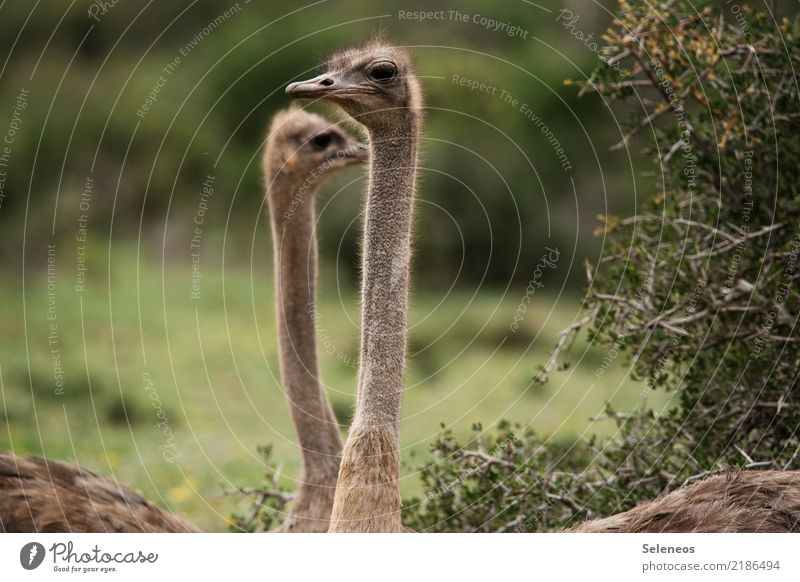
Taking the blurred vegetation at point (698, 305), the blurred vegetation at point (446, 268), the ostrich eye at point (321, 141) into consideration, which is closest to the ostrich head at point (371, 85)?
the blurred vegetation at point (446, 268)

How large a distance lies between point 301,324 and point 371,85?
1637mm

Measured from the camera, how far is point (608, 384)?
36.3 ft

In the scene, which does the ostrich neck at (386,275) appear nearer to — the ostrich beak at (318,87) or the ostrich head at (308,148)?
the ostrich beak at (318,87)

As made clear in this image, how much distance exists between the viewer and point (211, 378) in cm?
1112

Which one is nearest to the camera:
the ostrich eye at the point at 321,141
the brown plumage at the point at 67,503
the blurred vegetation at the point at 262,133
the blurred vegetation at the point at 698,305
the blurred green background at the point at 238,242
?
the brown plumage at the point at 67,503

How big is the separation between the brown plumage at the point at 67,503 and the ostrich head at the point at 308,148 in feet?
5.65

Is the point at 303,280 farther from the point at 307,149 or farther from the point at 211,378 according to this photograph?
the point at 211,378

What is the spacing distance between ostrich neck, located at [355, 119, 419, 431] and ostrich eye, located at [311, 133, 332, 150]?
1.48 meters

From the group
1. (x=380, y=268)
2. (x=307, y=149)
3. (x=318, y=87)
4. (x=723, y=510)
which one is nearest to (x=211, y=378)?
(x=307, y=149)

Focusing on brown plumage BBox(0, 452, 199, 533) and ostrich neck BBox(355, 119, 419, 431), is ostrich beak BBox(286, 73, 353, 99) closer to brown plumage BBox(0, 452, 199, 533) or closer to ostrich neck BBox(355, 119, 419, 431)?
ostrich neck BBox(355, 119, 419, 431)

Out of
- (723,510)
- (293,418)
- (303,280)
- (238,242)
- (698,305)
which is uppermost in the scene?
→ (238,242)

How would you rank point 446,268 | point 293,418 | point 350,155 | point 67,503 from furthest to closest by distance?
point 446,268, point 350,155, point 293,418, point 67,503

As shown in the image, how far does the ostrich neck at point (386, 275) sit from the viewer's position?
443 cm

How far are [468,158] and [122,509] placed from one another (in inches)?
413
